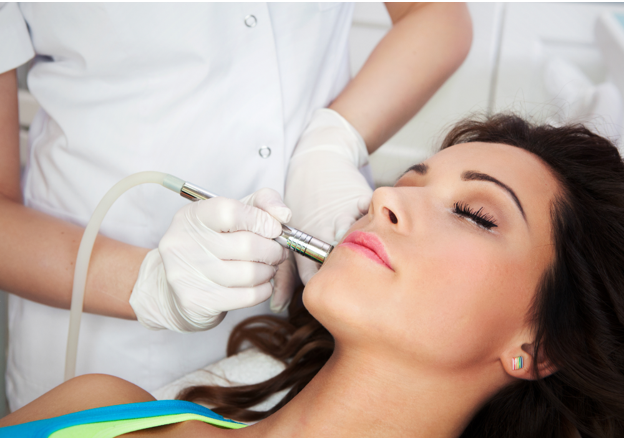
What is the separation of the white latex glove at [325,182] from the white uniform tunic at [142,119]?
0.08 m

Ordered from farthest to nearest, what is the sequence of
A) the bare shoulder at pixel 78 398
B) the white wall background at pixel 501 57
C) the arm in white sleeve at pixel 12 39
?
the white wall background at pixel 501 57
the arm in white sleeve at pixel 12 39
the bare shoulder at pixel 78 398

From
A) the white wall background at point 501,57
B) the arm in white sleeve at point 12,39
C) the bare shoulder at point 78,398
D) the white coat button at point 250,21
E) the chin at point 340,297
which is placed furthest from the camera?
the white wall background at point 501,57

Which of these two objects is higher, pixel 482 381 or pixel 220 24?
pixel 220 24

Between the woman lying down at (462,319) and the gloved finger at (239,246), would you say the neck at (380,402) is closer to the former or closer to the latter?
the woman lying down at (462,319)

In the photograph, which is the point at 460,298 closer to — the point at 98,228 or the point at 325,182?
the point at 325,182

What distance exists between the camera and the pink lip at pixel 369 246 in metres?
0.80

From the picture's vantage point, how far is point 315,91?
4.40 ft

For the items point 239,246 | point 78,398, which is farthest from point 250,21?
point 78,398

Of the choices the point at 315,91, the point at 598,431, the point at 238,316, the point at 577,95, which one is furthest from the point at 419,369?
the point at 577,95

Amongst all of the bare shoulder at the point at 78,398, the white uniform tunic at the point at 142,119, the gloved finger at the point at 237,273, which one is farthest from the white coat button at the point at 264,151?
the bare shoulder at the point at 78,398

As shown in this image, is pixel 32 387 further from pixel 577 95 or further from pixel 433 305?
pixel 577 95

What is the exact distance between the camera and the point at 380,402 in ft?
2.74

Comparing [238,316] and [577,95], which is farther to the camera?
[577,95]

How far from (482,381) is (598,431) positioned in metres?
0.29
